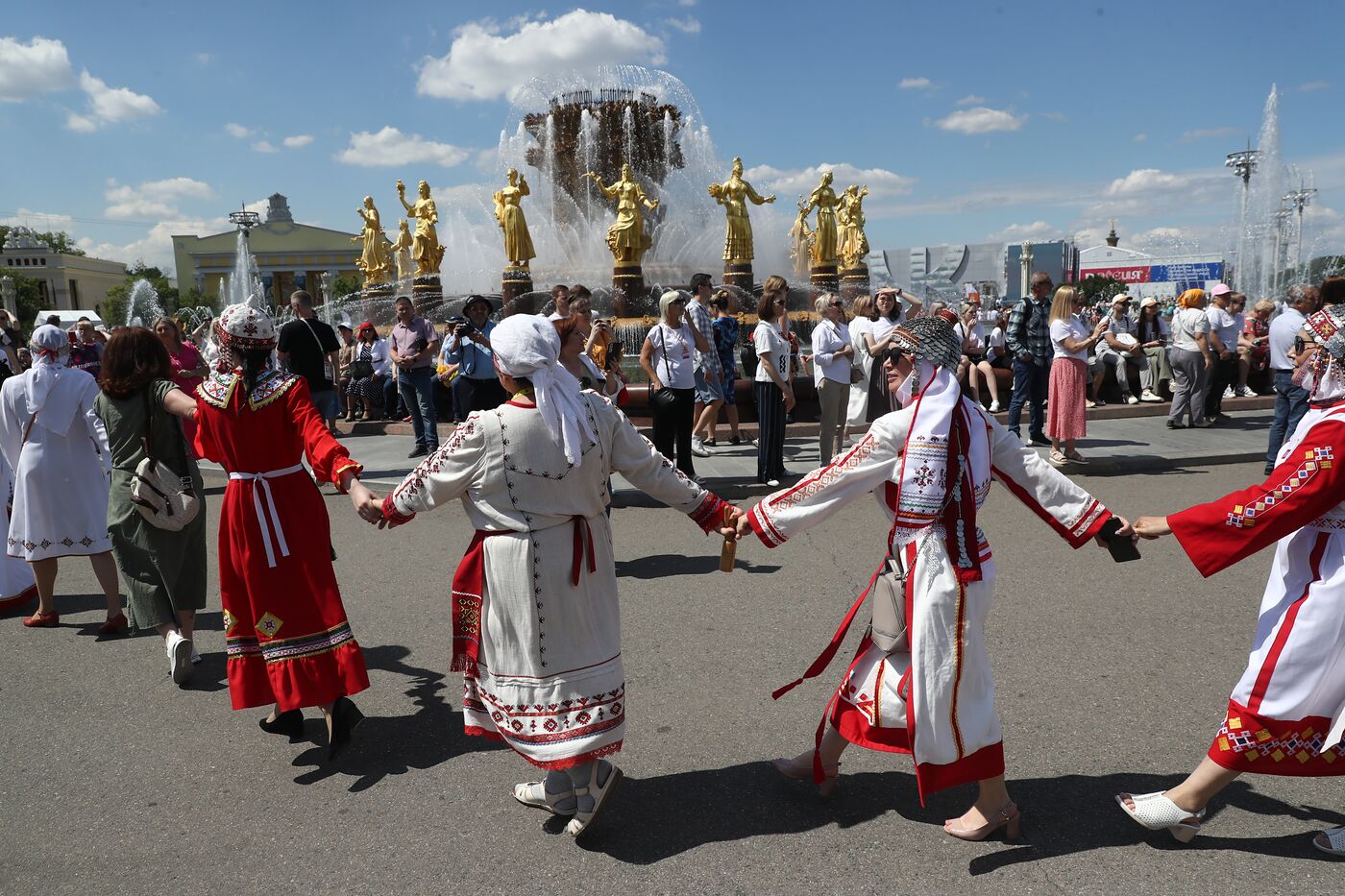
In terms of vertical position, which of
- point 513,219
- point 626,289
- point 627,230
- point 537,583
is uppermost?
point 513,219

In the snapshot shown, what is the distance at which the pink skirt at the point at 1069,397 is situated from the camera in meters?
9.59

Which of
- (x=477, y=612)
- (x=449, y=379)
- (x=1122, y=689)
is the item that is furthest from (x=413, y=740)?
(x=449, y=379)

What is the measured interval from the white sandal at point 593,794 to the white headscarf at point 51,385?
13.9 feet

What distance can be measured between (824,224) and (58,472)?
1990 centimetres

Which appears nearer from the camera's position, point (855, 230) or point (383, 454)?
point (383, 454)

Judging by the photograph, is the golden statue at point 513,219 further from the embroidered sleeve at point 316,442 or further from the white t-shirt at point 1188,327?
the embroidered sleeve at point 316,442

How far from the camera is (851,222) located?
84.8ft

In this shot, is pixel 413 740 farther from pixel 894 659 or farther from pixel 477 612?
pixel 894 659

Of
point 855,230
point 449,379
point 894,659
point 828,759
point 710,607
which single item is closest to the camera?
point 894,659

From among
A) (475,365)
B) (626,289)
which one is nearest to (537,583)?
(475,365)

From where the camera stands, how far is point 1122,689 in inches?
166

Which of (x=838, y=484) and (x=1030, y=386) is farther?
(x=1030, y=386)

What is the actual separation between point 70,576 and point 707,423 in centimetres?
630

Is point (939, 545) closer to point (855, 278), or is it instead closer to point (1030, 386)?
point (1030, 386)
